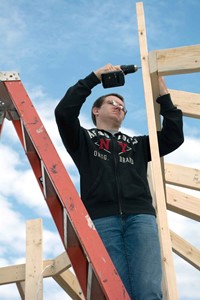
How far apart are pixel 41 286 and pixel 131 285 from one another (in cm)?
282

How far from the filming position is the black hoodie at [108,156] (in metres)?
2.43

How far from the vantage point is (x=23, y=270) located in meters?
5.25

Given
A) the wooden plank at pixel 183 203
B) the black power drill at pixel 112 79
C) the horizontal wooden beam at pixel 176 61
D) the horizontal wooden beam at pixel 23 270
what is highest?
the horizontal wooden beam at pixel 176 61

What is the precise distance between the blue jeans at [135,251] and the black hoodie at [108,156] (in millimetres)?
63

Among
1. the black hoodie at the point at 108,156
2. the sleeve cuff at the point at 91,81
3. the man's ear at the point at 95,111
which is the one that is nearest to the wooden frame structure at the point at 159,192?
the black hoodie at the point at 108,156

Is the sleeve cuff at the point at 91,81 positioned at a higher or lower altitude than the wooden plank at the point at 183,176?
higher

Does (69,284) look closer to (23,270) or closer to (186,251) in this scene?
(23,270)

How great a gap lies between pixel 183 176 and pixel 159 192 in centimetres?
253

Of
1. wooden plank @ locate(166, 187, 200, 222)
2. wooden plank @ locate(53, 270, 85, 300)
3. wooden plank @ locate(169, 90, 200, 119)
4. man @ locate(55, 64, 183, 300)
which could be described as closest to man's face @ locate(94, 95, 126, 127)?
man @ locate(55, 64, 183, 300)

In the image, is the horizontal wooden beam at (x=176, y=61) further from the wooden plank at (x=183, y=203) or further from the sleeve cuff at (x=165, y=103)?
the wooden plank at (x=183, y=203)

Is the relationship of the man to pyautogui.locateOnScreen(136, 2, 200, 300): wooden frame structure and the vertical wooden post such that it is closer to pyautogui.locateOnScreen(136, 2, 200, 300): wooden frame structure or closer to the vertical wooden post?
pyautogui.locateOnScreen(136, 2, 200, 300): wooden frame structure

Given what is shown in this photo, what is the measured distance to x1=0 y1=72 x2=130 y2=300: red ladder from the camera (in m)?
1.99

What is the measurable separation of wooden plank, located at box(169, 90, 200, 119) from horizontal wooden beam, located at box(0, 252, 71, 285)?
231cm

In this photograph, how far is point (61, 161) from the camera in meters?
2.32
